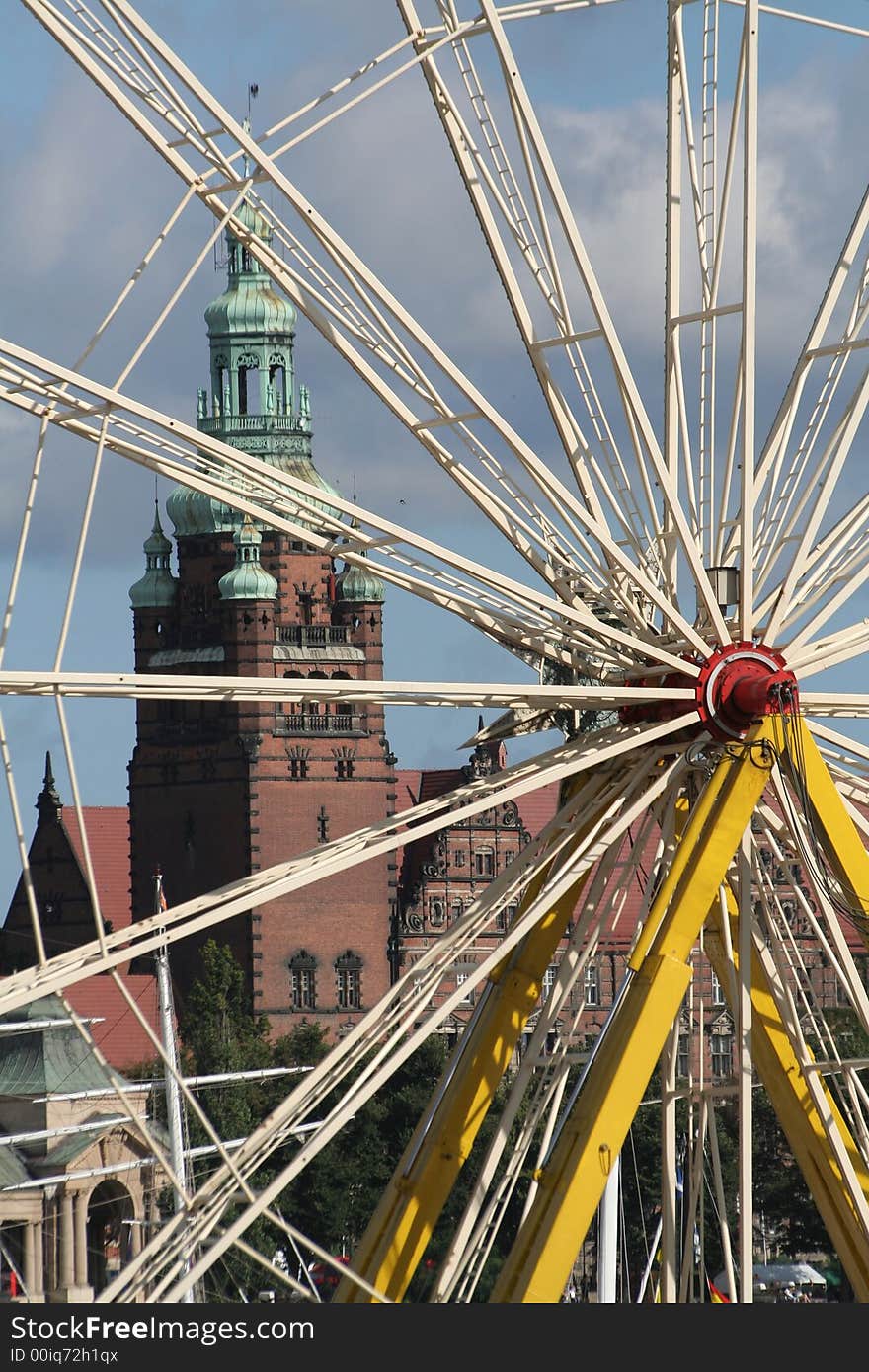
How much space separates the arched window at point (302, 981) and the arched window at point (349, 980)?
1.15m

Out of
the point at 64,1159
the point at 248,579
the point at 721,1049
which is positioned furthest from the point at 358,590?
the point at 64,1159

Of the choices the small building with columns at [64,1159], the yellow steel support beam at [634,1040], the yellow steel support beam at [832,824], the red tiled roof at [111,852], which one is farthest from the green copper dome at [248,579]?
the yellow steel support beam at [634,1040]

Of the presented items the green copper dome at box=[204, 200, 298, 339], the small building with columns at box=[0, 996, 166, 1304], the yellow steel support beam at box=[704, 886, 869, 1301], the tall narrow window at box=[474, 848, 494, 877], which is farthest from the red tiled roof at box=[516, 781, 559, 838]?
the yellow steel support beam at box=[704, 886, 869, 1301]

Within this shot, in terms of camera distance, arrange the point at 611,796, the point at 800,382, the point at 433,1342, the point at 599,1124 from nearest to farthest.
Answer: the point at 433,1342, the point at 599,1124, the point at 611,796, the point at 800,382

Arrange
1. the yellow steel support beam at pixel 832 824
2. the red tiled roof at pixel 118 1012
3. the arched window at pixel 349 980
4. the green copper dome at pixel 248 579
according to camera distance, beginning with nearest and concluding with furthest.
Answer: the yellow steel support beam at pixel 832 824 < the red tiled roof at pixel 118 1012 < the arched window at pixel 349 980 < the green copper dome at pixel 248 579

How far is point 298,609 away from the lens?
14712 cm

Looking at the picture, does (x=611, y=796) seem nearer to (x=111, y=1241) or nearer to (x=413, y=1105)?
(x=111, y=1241)

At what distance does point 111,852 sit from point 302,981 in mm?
23268

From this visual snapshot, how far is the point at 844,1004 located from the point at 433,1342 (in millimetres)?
96898

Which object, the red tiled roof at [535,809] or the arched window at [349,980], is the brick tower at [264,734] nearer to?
the arched window at [349,980]

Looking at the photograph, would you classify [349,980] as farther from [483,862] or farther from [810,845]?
[810,845]

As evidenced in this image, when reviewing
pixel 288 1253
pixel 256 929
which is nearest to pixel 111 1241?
pixel 288 1253

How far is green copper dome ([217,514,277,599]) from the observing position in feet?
479

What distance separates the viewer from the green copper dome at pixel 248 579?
14600cm
